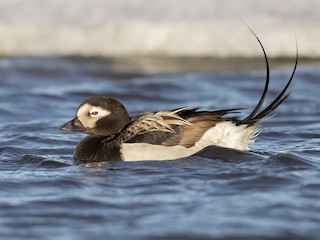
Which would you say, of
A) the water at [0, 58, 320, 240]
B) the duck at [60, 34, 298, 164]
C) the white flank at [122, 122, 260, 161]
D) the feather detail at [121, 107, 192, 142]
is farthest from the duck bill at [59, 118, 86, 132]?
the white flank at [122, 122, 260, 161]

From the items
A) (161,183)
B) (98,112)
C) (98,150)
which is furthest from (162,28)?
(161,183)

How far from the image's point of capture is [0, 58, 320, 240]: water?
469 centimetres

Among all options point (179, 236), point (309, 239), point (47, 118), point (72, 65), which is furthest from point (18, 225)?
point (72, 65)

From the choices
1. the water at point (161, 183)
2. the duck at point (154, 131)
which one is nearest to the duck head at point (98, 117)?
the duck at point (154, 131)

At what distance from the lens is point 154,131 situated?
6367 mm

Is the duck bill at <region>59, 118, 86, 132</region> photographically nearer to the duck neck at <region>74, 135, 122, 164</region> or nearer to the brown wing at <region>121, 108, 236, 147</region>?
the duck neck at <region>74, 135, 122, 164</region>

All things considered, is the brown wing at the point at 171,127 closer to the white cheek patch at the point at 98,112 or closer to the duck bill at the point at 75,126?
the white cheek patch at the point at 98,112

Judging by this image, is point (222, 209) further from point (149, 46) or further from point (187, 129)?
point (149, 46)

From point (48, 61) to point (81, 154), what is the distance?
488 centimetres

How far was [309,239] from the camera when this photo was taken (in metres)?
4.48

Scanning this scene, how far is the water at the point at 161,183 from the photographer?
4691 mm

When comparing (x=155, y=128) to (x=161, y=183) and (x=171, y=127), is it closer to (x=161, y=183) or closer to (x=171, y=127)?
(x=171, y=127)

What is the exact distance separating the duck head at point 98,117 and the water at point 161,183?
0.99 ft

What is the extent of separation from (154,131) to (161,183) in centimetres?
71
